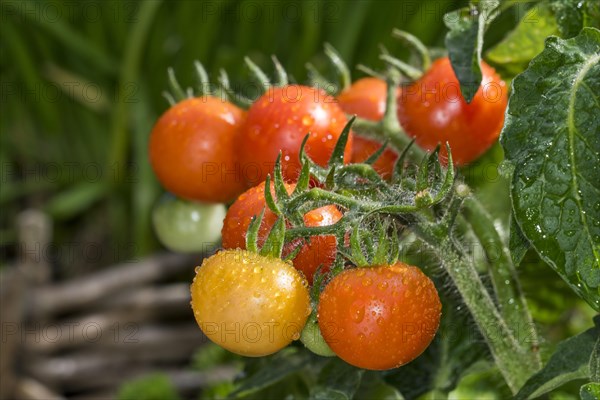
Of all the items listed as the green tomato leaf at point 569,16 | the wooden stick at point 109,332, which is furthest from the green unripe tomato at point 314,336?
the wooden stick at point 109,332

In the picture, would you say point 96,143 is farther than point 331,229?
Yes

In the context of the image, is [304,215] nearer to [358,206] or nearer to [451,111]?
[358,206]

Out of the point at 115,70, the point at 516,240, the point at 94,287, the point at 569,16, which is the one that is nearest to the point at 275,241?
the point at 516,240

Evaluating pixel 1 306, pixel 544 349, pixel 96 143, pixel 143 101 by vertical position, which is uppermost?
pixel 544 349

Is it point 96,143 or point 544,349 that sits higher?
point 544,349

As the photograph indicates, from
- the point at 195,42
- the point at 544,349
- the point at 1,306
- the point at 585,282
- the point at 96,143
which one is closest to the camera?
the point at 585,282

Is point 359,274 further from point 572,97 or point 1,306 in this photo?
point 1,306

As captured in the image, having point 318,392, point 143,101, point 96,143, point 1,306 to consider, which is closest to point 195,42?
point 143,101

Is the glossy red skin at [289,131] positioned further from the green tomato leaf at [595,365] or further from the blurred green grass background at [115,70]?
the blurred green grass background at [115,70]
